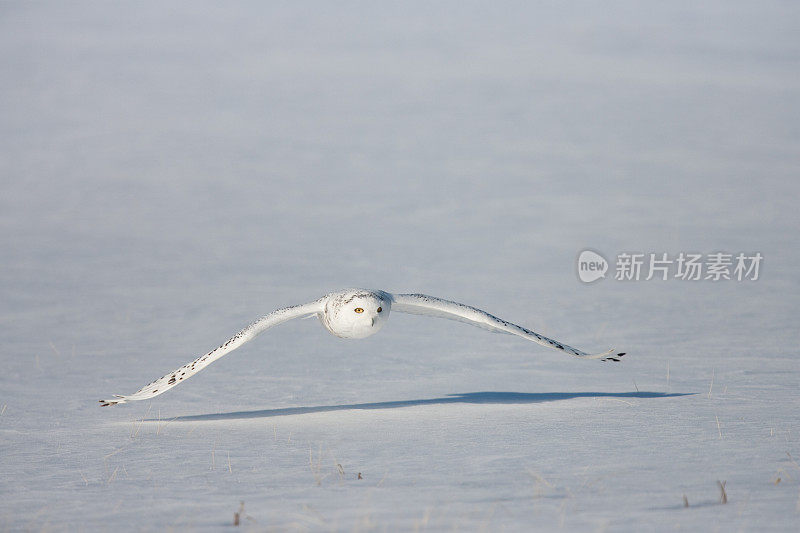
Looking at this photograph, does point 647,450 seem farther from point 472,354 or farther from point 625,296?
point 625,296

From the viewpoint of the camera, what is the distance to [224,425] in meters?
10.5

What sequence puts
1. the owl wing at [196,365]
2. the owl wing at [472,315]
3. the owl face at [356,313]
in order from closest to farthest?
the owl wing at [196,365]
the owl face at [356,313]
the owl wing at [472,315]

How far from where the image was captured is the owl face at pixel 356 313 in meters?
10.6

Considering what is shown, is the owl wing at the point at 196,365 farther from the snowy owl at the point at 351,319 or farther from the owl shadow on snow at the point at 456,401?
the owl shadow on snow at the point at 456,401

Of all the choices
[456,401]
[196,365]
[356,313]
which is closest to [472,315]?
[456,401]

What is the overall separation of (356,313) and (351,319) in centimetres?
10

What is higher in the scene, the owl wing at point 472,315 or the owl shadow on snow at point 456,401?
the owl wing at point 472,315

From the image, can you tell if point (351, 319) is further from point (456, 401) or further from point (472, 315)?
point (456, 401)

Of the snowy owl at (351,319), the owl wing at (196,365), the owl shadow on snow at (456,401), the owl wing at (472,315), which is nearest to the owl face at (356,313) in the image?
the snowy owl at (351,319)

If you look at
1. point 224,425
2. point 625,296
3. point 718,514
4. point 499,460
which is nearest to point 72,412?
point 224,425

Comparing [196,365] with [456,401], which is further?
[456,401]

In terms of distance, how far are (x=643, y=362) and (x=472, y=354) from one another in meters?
2.61

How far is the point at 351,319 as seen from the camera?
10586 mm

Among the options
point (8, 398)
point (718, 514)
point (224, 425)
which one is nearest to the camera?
point (718, 514)
